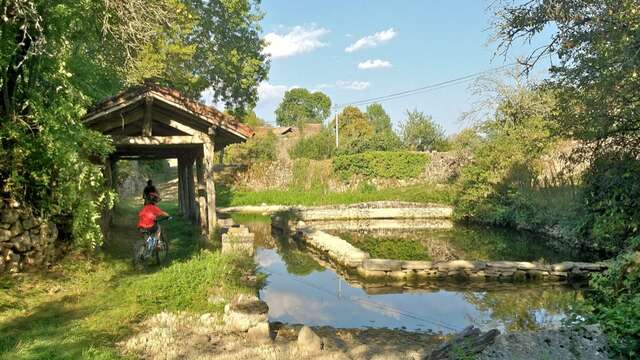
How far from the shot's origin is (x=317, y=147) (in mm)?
41594

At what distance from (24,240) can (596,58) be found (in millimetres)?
9712

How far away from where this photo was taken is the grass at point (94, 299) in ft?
18.1

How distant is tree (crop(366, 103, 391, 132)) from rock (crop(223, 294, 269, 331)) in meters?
60.9

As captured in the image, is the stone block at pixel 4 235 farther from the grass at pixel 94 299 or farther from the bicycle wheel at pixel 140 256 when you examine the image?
the bicycle wheel at pixel 140 256

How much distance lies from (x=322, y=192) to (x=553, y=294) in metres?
22.0

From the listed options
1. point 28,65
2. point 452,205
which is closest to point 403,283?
Result: point 28,65

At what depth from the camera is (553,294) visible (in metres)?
11.2

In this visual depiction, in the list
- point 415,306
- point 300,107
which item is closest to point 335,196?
point 415,306

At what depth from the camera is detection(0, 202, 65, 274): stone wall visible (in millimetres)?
7633

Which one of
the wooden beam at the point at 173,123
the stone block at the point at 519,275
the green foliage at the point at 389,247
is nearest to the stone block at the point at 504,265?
the stone block at the point at 519,275

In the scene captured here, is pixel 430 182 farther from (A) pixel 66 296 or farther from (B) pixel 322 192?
(A) pixel 66 296

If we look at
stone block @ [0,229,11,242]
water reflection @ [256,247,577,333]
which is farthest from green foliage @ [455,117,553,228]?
stone block @ [0,229,11,242]

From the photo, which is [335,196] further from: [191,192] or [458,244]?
[191,192]

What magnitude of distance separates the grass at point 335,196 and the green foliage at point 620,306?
65.3 feet
